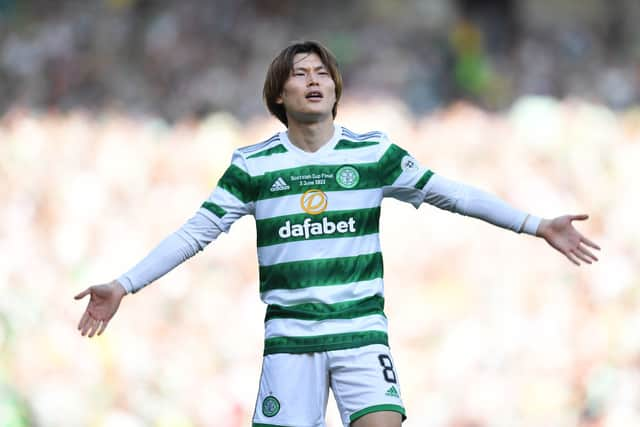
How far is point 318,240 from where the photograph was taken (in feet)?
11.2

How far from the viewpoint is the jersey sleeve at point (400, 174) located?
353cm

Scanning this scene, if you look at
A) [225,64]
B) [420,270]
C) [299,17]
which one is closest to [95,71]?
[225,64]

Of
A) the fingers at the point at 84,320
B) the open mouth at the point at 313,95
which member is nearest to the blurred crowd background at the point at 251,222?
the fingers at the point at 84,320

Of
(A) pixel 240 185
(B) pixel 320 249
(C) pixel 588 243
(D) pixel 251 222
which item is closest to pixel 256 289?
(D) pixel 251 222

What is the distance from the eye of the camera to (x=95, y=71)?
989 cm

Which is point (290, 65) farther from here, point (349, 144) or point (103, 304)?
point (103, 304)

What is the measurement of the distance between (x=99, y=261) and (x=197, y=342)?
0.83 meters

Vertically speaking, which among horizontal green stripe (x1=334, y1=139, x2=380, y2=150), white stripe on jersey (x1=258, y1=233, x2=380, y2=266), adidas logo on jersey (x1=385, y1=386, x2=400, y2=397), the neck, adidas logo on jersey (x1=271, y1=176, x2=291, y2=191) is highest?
the neck

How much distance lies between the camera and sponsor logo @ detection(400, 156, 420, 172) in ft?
11.6

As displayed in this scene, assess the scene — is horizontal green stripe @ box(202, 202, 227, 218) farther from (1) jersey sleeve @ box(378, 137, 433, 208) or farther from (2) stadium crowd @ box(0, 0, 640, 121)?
(2) stadium crowd @ box(0, 0, 640, 121)

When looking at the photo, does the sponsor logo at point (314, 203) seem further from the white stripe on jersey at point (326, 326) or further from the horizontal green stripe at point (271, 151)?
the white stripe on jersey at point (326, 326)

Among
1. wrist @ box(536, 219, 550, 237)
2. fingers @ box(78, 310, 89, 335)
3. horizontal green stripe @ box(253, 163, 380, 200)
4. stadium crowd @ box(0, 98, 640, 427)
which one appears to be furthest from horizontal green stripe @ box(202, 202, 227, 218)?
stadium crowd @ box(0, 98, 640, 427)

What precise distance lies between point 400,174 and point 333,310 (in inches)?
16.4

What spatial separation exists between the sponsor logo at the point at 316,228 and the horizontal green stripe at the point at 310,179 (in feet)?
0.28
